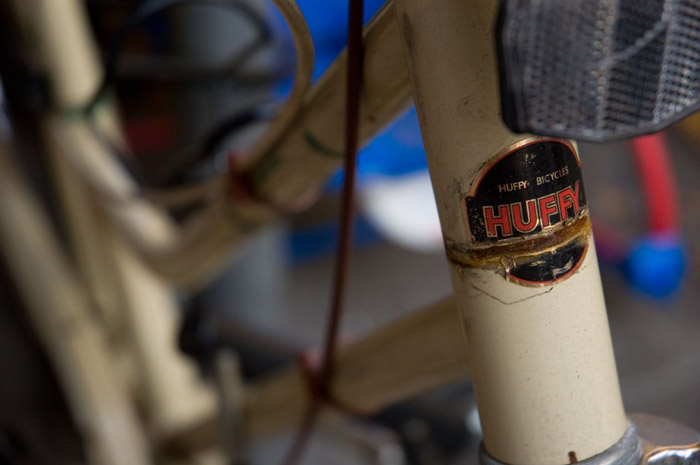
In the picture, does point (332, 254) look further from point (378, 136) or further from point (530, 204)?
point (530, 204)

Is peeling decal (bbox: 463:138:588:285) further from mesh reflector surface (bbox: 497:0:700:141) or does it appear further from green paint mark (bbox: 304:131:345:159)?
green paint mark (bbox: 304:131:345:159)

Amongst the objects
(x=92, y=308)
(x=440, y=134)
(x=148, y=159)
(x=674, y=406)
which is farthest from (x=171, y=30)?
(x=674, y=406)

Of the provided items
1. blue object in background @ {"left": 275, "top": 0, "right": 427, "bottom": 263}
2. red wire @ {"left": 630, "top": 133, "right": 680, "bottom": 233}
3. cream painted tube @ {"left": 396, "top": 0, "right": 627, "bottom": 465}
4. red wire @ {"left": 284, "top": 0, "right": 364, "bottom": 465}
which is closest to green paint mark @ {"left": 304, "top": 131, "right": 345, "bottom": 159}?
red wire @ {"left": 284, "top": 0, "right": 364, "bottom": 465}

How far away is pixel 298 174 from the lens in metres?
0.46

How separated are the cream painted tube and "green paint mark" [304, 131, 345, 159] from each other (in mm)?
141

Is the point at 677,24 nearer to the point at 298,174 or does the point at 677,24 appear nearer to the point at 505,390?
the point at 505,390

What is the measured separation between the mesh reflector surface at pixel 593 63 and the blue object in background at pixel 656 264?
1.06 metres

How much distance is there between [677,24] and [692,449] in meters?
0.18

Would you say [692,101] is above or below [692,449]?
above

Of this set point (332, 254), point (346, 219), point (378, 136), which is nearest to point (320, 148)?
point (346, 219)

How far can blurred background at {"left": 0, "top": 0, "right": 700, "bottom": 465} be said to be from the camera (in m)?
0.75

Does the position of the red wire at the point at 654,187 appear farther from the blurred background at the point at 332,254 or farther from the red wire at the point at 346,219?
the red wire at the point at 346,219

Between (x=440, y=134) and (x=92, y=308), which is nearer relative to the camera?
(x=440, y=134)

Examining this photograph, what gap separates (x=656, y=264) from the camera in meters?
1.18
